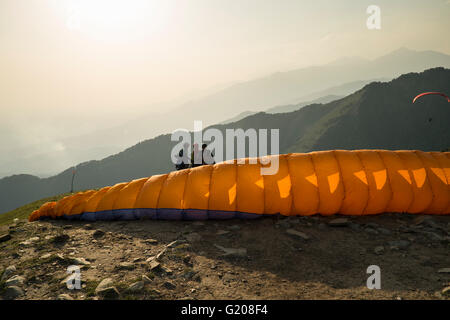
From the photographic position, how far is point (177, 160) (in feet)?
39.6

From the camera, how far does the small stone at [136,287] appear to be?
180 inches

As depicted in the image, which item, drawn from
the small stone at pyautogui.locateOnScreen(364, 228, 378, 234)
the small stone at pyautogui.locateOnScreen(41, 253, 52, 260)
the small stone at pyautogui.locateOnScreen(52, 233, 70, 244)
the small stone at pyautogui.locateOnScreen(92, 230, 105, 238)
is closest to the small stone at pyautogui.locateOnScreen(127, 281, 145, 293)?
the small stone at pyautogui.locateOnScreen(41, 253, 52, 260)

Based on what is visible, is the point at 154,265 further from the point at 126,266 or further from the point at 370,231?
the point at 370,231

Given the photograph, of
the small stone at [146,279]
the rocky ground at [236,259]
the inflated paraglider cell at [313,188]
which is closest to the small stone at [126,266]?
the rocky ground at [236,259]

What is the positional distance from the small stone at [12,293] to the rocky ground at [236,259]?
2 centimetres

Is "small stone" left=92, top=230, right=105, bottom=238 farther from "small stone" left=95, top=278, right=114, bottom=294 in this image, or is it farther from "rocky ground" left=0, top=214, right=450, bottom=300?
"small stone" left=95, top=278, right=114, bottom=294

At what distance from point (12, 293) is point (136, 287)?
232 centimetres

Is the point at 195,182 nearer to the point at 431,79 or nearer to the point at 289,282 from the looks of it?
the point at 289,282

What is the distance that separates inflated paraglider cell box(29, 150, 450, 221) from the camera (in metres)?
7.59

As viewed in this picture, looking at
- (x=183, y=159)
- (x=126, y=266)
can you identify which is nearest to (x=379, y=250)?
(x=126, y=266)

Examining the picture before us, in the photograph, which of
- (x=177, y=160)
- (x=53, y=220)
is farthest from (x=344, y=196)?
(x=53, y=220)

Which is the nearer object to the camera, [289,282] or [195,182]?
[289,282]

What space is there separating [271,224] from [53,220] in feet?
26.8

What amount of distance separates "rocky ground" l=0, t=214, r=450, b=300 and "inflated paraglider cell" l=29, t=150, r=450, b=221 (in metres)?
0.36
